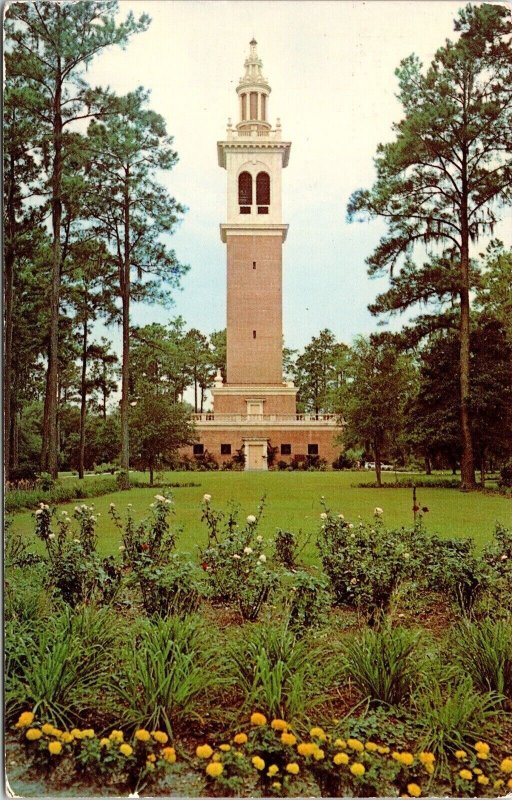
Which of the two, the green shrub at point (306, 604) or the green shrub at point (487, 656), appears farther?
the green shrub at point (306, 604)

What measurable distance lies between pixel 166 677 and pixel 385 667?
1.42m

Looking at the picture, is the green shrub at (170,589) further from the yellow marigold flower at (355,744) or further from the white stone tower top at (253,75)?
the white stone tower top at (253,75)

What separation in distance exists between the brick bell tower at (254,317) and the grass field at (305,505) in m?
0.35

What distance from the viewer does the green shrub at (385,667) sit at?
4.36 metres

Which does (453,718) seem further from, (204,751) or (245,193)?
(245,193)

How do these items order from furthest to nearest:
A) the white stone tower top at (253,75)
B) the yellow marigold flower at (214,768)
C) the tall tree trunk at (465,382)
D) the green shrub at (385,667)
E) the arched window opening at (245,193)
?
the arched window opening at (245,193) < the tall tree trunk at (465,382) < the white stone tower top at (253,75) < the green shrub at (385,667) < the yellow marigold flower at (214,768)

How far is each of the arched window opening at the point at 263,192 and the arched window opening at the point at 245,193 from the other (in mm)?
123

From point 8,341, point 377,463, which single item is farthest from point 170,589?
point 8,341

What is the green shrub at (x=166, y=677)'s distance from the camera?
4.11m

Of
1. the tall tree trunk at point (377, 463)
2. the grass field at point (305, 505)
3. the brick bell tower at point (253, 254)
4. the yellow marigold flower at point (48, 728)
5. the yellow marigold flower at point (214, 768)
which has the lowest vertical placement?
the yellow marigold flower at point (214, 768)

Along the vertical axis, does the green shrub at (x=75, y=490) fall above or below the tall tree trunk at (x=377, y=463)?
below

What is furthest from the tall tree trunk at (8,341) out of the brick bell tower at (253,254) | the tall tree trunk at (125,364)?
the brick bell tower at (253,254)

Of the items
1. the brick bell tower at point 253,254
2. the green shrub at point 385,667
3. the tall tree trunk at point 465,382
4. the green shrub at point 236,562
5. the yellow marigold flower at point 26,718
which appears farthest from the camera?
the tall tree trunk at point 465,382

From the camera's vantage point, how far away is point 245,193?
774 cm
